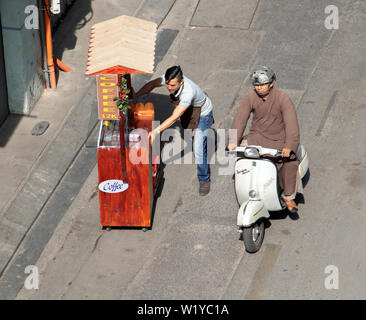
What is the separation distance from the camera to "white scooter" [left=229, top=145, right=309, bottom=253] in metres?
9.23

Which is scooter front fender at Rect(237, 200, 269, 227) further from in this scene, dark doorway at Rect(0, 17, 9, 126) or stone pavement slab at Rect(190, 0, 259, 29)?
stone pavement slab at Rect(190, 0, 259, 29)

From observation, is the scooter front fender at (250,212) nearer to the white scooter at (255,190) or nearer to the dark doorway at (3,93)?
the white scooter at (255,190)

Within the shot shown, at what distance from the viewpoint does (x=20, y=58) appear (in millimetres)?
11789

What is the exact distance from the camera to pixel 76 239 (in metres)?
10.0

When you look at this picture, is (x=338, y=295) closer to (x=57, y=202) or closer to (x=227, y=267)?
(x=227, y=267)

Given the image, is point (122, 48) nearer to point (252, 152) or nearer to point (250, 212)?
point (252, 152)

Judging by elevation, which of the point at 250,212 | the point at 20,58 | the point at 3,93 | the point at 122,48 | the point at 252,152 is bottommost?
the point at 3,93

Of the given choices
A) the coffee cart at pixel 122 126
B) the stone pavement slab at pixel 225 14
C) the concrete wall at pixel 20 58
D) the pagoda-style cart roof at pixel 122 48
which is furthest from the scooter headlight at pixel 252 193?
the stone pavement slab at pixel 225 14

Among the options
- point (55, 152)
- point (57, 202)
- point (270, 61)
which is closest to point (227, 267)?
point (57, 202)

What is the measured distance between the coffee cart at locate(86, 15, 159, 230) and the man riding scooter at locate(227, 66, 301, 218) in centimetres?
119

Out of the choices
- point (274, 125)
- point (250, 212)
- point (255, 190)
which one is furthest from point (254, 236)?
point (274, 125)

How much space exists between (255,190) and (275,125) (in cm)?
85

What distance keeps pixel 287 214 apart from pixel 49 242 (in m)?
3.11

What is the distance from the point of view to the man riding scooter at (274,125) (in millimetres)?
9320
